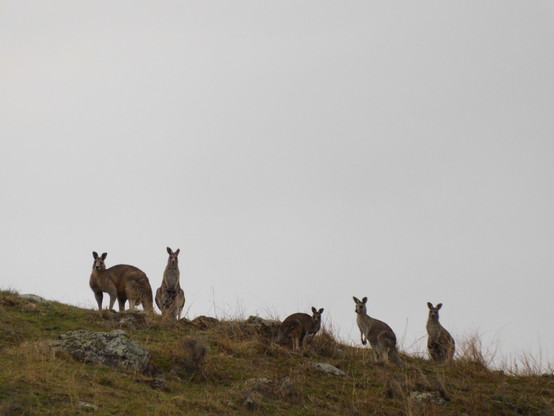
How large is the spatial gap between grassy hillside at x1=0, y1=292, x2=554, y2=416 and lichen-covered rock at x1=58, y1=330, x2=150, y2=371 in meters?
0.24

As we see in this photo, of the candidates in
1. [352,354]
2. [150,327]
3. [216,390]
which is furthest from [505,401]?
[150,327]

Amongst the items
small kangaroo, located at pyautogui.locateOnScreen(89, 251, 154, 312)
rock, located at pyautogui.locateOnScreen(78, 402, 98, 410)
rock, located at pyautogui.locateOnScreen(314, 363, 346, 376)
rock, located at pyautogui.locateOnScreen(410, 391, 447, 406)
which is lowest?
rock, located at pyautogui.locateOnScreen(78, 402, 98, 410)

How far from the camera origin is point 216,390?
14883mm

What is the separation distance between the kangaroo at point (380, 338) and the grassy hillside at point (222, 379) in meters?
0.36

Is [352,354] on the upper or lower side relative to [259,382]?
upper

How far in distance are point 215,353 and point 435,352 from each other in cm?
671

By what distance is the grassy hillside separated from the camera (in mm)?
13219

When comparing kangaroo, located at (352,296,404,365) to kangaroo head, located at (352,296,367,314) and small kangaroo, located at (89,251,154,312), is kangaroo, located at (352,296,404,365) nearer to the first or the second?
kangaroo head, located at (352,296,367,314)

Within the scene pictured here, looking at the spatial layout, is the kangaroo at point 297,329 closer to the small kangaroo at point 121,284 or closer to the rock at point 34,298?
the small kangaroo at point 121,284

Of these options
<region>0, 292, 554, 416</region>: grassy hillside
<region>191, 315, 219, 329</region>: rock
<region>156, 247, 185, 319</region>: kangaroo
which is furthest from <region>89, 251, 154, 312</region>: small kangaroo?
<region>0, 292, 554, 416</region>: grassy hillside

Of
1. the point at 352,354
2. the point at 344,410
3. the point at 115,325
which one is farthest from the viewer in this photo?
the point at 352,354

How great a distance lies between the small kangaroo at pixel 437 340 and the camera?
67.8ft

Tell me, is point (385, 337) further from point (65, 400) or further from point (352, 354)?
point (65, 400)

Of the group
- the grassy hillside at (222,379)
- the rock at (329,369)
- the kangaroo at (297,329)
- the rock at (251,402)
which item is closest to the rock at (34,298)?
the grassy hillside at (222,379)
